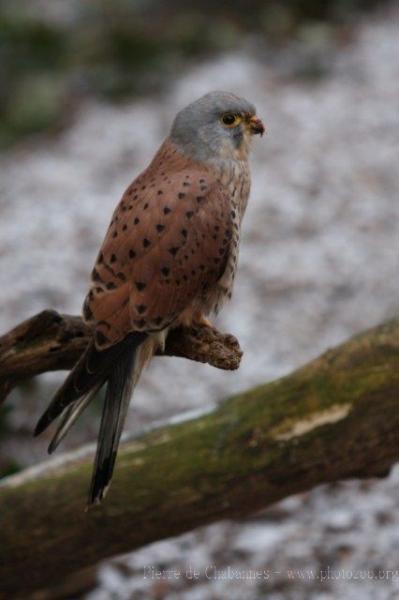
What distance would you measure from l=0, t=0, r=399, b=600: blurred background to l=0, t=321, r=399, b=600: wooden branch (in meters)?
0.45

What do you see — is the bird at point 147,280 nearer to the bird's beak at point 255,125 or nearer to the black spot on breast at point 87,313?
the black spot on breast at point 87,313

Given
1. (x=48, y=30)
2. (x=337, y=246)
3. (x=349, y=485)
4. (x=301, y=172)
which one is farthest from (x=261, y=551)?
(x=48, y=30)

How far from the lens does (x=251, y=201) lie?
20.0ft

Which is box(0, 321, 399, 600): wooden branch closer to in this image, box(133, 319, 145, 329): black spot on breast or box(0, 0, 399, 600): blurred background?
box(0, 0, 399, 600): blurred background

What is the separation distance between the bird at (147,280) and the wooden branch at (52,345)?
Answer: 0.27 feet

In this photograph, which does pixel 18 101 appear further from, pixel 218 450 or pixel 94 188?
pixel 218 450

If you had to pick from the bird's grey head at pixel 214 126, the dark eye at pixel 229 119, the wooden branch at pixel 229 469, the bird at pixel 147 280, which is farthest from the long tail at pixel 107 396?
the dark eye at pixel 229 119

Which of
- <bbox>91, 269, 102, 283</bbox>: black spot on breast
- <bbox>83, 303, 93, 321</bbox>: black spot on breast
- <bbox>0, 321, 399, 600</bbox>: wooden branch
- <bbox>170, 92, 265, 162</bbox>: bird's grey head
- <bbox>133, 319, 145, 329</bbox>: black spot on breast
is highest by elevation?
<bbox>170, 92, 265, 162</bbox>: bird's grey head

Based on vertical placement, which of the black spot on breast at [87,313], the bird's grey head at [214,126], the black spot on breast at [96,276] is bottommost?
the black spot on breast at [87,313]

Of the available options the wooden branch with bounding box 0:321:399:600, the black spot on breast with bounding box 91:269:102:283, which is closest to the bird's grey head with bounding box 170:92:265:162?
the black spot on breast with bounding box 91:269:102:283

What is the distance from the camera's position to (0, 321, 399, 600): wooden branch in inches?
132

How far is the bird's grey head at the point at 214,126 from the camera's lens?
3.22 meters

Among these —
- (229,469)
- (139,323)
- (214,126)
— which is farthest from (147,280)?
(229,469)

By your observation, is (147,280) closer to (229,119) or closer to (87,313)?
(87,313)
